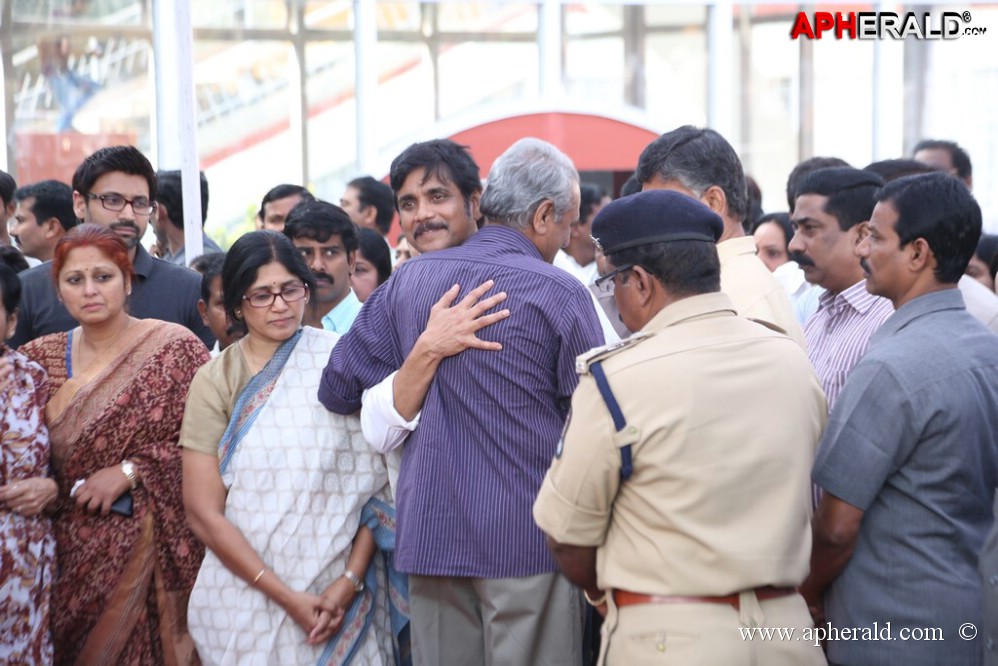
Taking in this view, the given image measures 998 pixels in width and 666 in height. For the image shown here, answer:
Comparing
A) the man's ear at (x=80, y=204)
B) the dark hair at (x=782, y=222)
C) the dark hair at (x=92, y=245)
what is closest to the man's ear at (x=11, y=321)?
the dark hair at (x=92, y=245)

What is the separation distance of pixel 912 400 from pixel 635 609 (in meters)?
0.79

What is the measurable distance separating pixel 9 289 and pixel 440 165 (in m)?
1.40

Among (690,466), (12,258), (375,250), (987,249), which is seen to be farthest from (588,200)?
(690,466)

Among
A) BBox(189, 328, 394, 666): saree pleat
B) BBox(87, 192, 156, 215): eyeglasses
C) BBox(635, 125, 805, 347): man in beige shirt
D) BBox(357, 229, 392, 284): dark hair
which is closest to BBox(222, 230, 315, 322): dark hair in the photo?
BBox(189, 328, 394, 666): saree pleat

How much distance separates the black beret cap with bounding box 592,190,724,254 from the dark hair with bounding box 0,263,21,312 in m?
2.04

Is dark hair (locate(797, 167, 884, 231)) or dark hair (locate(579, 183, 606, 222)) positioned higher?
dark hair (locate(797, 167, 884, 231))

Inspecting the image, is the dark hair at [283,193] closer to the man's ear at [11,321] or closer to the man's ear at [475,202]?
the man's ear at [11,321]

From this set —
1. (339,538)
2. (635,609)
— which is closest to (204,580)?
(339,538)

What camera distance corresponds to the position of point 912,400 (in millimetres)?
2596

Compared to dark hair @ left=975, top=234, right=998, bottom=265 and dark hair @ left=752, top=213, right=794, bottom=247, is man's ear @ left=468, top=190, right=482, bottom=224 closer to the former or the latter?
dark hair @ left=975, top=234, right=998, bottom=265

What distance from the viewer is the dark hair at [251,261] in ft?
11.3

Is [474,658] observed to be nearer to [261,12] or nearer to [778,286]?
[778,286]

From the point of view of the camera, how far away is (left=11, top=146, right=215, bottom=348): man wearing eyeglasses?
171 inches

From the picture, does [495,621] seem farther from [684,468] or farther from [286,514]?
[684,468]
